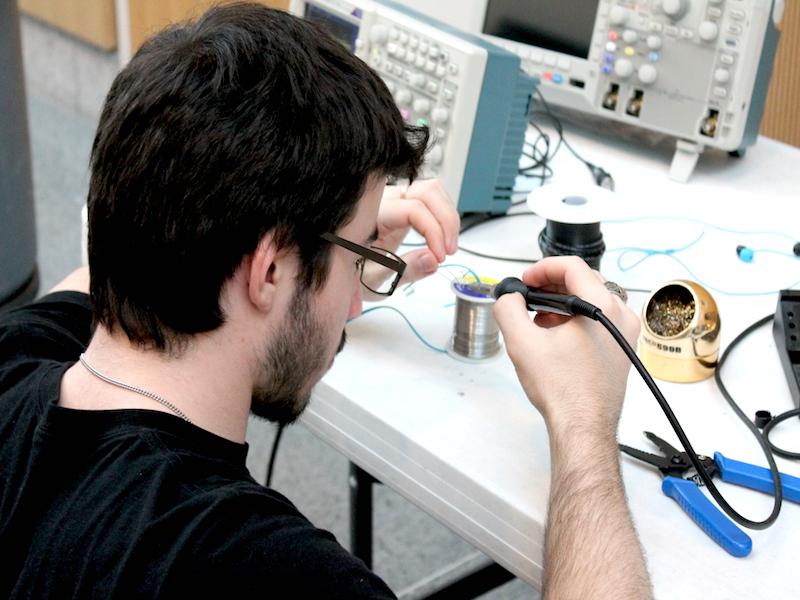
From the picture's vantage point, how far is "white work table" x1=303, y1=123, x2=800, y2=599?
2.81 ft

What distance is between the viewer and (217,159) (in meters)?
0.76

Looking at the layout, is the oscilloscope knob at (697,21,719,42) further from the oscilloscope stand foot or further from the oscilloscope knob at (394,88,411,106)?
the oscilloscope knob at (394,88,411,106)

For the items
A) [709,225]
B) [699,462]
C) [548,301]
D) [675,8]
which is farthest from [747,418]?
[675,8]

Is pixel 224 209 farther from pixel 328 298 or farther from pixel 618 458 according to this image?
pixel 618 458

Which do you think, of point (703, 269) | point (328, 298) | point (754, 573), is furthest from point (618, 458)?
point (703, 269)

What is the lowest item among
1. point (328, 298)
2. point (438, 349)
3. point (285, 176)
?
point (438, 349)

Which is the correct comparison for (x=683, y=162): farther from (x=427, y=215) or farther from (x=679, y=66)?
(x=427, y=215)

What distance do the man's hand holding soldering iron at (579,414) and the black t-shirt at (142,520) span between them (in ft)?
0.56

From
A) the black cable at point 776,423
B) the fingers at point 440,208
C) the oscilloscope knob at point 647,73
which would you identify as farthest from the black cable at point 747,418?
the oscilloscope knob at point 647,73

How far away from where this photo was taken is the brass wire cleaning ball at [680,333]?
1.05m

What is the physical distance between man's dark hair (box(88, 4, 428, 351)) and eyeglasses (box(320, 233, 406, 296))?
0.06ft

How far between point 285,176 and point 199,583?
1.00ft

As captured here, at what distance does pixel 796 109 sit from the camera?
214cm

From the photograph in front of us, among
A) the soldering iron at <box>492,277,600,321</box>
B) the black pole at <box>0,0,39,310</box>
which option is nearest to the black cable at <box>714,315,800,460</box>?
the soldering iron at <box>492,277,600,321</box>
